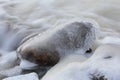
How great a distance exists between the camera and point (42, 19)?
13.9 ft

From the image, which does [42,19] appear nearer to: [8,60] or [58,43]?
[8,60]

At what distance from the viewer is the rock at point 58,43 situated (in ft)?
8.93

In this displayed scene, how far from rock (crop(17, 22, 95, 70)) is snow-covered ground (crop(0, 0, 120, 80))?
0.13 meters

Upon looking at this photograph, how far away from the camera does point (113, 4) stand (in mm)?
4742

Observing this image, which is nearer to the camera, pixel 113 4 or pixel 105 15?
pixel 105 15

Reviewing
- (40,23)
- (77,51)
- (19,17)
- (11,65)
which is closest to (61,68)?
(77,51)

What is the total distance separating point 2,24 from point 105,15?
4.94 ft

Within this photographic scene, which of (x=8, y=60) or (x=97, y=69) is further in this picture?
(x=8, y=60)

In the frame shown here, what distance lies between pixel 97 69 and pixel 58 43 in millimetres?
711

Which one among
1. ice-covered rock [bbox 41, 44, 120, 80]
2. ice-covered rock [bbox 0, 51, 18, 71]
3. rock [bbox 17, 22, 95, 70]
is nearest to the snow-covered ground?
ice-covered rock [bbox 0, 51, 18, 71]

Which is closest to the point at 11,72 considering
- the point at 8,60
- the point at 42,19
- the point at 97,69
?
the point at 8,60

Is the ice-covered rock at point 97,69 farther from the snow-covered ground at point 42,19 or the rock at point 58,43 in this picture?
the snow-covered ground at point 42,19

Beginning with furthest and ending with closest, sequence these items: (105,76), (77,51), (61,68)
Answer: (77,51)
(61,68)
(105,76)

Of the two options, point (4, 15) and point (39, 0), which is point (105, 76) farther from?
point (39, 0)
